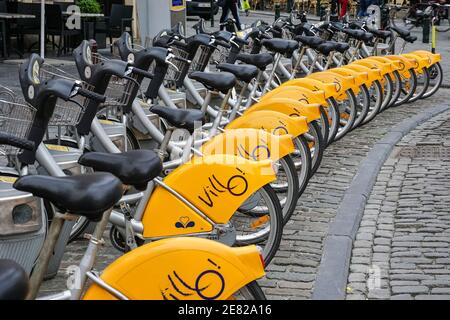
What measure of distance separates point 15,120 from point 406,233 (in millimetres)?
3119

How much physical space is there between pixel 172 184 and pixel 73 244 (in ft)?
4.31

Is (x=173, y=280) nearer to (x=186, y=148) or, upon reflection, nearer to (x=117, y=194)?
(x=117, y=194)

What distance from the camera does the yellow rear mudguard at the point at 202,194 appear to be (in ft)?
15.3

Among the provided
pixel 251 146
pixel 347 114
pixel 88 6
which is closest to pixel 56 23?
pixel 88 6

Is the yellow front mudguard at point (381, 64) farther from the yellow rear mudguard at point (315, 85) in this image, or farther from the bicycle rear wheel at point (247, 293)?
the bicycle rear wheel at point (247, 293)

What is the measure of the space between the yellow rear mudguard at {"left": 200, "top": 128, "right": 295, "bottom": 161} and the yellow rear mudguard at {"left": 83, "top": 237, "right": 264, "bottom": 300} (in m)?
2.07

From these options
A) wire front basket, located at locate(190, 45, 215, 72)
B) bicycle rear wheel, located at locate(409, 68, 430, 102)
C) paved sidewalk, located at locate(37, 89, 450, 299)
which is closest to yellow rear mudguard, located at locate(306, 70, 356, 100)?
paved sidewalk, located at locate(37, 89, 450, 299)

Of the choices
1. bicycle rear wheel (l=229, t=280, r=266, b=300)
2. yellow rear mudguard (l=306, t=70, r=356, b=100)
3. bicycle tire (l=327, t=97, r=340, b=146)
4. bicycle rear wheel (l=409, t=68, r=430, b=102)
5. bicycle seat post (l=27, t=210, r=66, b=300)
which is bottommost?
bicycle rear wheel (l=409, t=68, r=430, b=102)

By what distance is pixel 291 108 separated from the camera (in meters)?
6.74

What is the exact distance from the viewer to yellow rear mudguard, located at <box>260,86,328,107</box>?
717 cm

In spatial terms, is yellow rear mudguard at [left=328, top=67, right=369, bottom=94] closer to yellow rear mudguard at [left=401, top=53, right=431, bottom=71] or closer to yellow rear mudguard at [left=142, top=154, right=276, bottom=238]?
yellow rear mudguard at [left=401, top=53, right=431, bottom=71]

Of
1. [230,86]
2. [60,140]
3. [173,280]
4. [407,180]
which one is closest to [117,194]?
[173,280]

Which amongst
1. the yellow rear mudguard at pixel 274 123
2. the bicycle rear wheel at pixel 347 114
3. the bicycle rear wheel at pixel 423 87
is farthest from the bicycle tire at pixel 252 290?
the bicycle rear wheel at pixel 423 87
